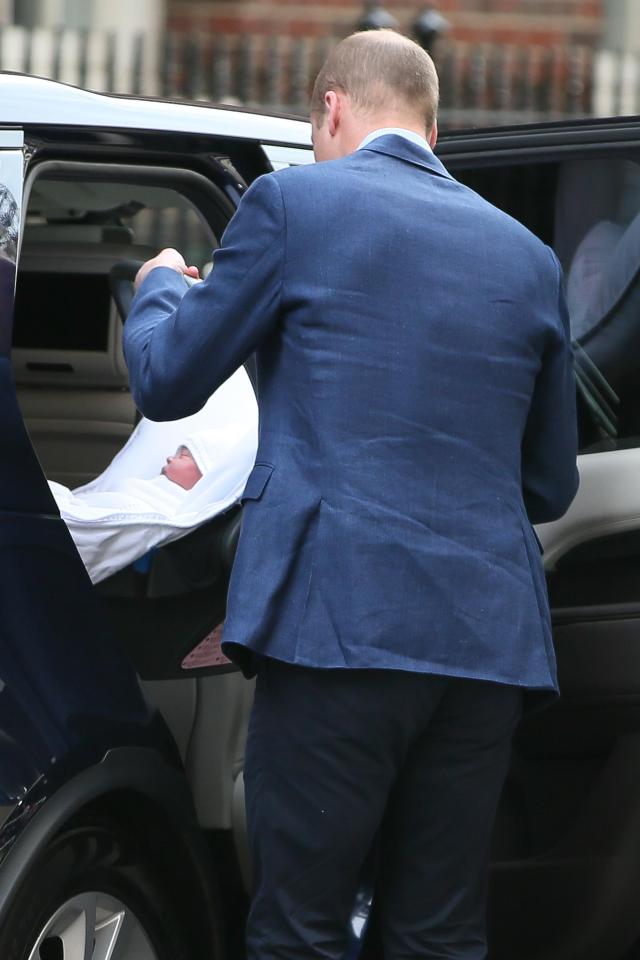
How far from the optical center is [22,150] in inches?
91.4

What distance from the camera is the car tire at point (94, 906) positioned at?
2.15 metres

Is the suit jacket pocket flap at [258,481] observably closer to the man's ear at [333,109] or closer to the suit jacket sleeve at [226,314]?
the suit jacket sleeve at [226,314]

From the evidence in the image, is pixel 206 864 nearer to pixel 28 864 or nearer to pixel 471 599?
pixel 28 864

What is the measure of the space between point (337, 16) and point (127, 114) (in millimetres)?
9520

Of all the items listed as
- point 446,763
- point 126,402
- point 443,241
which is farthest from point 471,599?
point 126,402

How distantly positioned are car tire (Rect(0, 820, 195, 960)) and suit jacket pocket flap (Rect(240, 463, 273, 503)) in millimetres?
517

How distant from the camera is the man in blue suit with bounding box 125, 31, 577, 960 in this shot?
7.13 feet

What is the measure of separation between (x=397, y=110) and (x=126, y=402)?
166 cm

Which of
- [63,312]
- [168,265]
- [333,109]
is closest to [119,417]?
[63,312]

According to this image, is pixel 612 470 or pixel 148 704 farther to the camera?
pixel 612 470

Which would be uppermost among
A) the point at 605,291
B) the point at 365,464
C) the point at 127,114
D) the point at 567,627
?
the point at 127,114

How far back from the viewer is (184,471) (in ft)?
9.69

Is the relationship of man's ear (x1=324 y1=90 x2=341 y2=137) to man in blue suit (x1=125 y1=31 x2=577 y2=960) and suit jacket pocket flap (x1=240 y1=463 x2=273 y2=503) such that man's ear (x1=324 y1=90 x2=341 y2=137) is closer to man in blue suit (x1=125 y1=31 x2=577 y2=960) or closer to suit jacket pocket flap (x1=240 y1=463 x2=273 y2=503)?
man in blue suit (x1=125 y1=31 x2=577 y2=960)

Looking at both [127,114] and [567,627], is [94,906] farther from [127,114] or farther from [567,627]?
[127,114]
